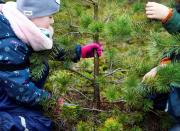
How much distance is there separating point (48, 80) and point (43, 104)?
0.77 ft

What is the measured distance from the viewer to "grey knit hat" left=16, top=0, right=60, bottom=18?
260cm

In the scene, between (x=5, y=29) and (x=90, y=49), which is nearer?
(x=5, y=29)

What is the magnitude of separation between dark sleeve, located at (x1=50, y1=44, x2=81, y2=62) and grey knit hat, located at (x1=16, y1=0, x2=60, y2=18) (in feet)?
0.70

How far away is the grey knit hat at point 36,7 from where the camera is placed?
8.52ft

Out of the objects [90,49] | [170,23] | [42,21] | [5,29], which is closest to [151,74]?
[170,23]

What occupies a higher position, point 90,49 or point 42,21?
point 42,21

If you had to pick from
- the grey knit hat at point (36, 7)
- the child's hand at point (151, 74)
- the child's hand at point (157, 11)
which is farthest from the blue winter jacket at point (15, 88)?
the child's hand at point (157, 11)

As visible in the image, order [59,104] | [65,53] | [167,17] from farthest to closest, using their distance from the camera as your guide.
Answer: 1. [65,53]
2. [59,104]
3. [167,17]

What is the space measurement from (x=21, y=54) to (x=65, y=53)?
294mm

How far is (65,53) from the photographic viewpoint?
9.19 feet

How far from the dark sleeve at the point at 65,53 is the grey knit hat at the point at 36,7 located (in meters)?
0.21

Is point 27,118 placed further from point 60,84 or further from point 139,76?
point 139,76

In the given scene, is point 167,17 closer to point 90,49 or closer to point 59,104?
point 90,49

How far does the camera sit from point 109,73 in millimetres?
2951
